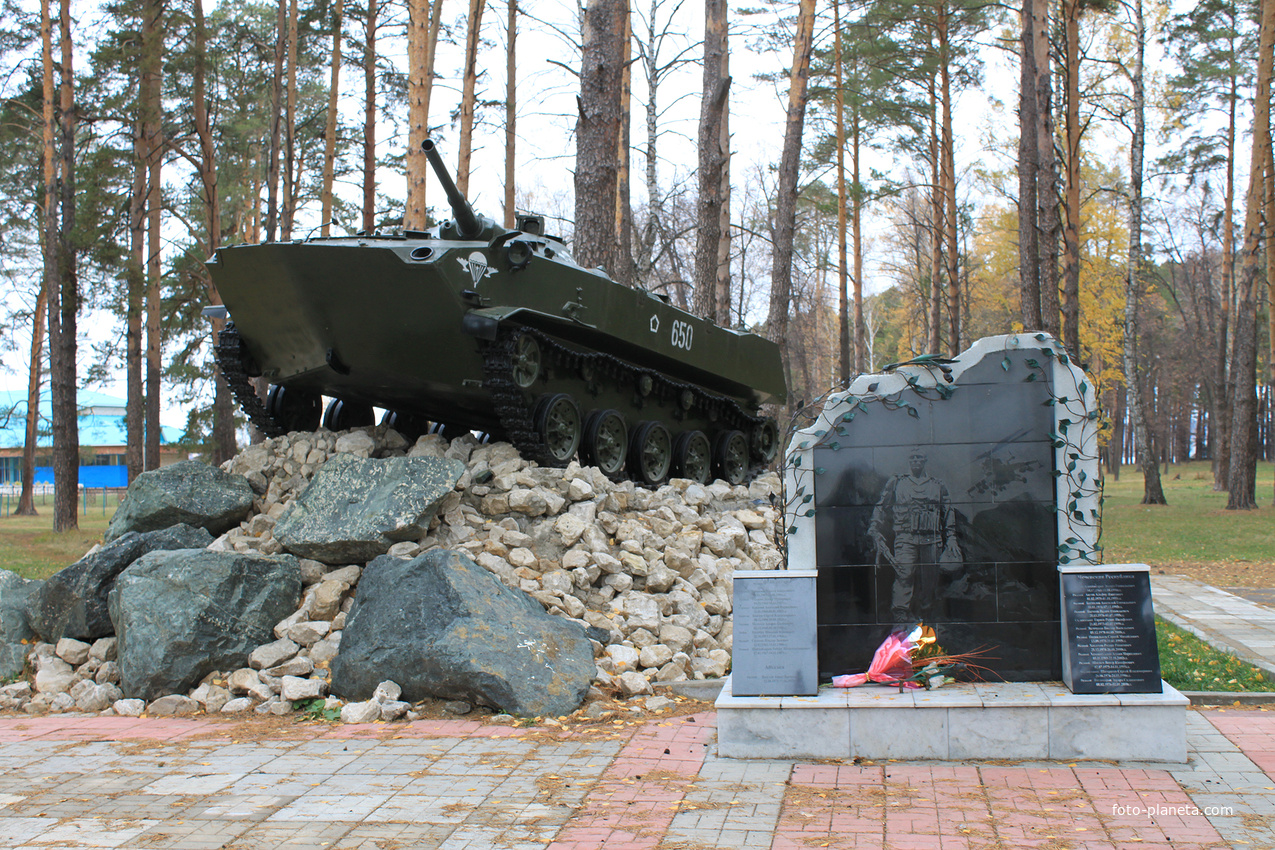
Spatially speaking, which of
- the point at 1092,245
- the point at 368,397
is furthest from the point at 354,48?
the point at 1092,245

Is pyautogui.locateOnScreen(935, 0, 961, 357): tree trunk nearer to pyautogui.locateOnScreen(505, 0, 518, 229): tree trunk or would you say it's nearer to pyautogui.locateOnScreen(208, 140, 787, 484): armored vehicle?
pyautogui.locateOnScreen(505, 0, 518, 229): tree trunk

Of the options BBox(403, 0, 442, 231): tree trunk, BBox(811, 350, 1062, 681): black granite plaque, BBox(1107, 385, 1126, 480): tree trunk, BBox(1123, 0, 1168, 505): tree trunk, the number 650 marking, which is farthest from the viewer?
Result: BBox(1107, 385, 1126, 480): tree trunk

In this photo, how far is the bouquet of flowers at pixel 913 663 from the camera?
18.0ft

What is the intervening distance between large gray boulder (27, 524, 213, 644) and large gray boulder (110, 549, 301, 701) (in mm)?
317

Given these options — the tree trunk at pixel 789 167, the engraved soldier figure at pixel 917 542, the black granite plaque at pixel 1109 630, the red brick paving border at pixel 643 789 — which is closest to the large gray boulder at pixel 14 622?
the red brick paving border at pixel 643 789

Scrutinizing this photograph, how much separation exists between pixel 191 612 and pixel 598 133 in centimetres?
681

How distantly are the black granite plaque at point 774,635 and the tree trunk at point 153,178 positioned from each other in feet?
48.8

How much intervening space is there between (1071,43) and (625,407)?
10.8 metres

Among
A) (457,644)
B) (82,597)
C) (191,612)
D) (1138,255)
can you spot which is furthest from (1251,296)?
(82,597)

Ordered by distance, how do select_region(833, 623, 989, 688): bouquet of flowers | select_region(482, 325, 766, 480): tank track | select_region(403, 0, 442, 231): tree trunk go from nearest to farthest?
select_region(833, 623, 989, 688): bouquet of flowers < select_region(482, 325, 766, 480): tank track < select_region(403, 0, 442, 231): tree trunk

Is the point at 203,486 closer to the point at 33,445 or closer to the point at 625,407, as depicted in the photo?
the point at 625,407

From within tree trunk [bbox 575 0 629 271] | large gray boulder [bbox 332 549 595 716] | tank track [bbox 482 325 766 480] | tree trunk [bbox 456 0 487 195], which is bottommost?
large gray boulder [bbox 332 549 595 716]

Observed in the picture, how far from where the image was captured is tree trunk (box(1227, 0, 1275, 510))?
745 inches

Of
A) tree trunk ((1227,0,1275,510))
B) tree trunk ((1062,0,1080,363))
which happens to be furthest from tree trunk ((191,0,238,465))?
tree trunk ((1227,0,1275,510))
